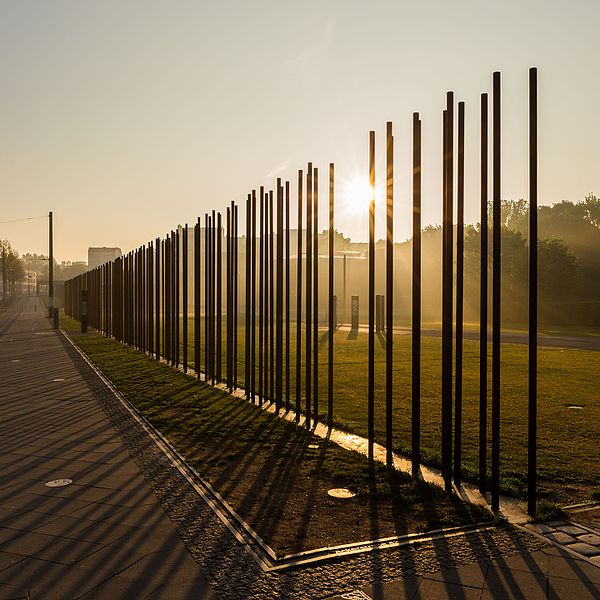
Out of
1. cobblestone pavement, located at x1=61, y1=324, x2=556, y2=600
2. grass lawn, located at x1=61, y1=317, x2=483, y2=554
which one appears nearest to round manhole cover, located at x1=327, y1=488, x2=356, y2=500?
grass lawn, located at x1=61, y1=317, x2=483, y2=554

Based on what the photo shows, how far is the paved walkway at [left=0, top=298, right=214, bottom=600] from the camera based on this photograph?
3.86 m

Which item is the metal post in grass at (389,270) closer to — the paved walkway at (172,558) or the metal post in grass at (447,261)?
the metal post in grass at (447,261)

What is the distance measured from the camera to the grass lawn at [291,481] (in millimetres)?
4824

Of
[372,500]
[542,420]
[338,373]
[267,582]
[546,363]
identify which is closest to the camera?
[267,582]

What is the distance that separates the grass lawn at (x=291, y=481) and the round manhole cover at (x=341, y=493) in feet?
0.25

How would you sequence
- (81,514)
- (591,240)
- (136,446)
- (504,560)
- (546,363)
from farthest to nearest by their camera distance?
(591,240) → (546,363) → (136,446) → (81,514) → (504,560)

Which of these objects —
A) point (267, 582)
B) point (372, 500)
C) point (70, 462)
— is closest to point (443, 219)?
point (372, 500)

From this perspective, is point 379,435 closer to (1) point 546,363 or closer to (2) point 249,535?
(2) point 249,535

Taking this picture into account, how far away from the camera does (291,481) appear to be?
600cm

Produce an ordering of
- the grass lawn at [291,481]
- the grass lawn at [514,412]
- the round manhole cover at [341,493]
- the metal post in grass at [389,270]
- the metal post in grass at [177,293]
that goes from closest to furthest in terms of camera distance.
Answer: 1. the grass lawn at [291,481]
2. the round manhole cover at [341,493]
3. the grass lawn at [514,412]
4. the metal post in grass at [389,270]
5. the metal post in grass at [177,293]

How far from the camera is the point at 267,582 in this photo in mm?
3867

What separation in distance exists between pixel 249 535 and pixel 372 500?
1235 mm

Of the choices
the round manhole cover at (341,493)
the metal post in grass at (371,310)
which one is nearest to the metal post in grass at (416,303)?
the metal post in grass at (371,310)

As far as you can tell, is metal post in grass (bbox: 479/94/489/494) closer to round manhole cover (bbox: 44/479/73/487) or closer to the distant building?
round manhole cover (bbox: 44/479/73/487)
